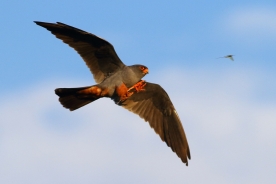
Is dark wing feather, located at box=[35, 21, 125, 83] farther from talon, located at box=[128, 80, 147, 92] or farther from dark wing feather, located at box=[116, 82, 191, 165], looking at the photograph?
dark wing feather, located at box=[116, 82, 191, 165]

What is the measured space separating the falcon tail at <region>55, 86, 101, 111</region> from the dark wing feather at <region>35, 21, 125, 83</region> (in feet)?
2.32

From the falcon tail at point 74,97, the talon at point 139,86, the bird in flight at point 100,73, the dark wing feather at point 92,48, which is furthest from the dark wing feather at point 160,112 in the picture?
the falcon tail at point 74,97

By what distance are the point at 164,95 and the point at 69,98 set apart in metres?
3.45

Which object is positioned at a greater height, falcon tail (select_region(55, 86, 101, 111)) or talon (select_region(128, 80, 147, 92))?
talon (select_region(128, 80, 147, 92))

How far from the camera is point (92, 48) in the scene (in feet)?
52.3

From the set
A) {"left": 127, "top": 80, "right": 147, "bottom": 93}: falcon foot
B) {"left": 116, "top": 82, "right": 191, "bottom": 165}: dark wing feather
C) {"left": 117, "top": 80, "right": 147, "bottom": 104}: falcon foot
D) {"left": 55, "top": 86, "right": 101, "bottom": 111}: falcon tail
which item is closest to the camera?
{"left": 55, "top": 86, "right": 101, "bottom": 111}: falcon tail

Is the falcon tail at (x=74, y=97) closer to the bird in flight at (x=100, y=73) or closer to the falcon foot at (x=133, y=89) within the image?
the bird in flight at (x=100, y=73)

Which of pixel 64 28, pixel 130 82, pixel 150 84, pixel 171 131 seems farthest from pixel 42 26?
pixel 171 131

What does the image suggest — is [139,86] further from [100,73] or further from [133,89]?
[100,73]

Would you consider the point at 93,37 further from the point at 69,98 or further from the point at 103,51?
the point at 69,98

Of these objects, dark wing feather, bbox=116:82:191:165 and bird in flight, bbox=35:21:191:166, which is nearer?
bird in flight, bbox=35:21:191:166

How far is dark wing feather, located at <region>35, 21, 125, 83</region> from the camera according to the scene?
1545 centimetres

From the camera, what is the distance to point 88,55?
16125 millimetres

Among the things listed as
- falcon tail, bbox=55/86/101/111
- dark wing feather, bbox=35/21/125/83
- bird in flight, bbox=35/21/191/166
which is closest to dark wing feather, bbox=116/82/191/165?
bird in flight, bbox=35/21/191/166
